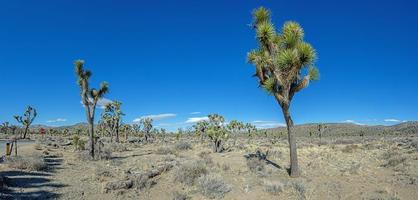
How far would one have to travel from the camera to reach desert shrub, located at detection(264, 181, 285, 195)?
12711 millimetres

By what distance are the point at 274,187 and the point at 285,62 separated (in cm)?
503

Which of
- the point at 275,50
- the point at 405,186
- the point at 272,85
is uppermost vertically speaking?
the point at 275,50

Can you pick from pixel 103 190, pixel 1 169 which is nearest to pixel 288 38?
pixel 103 190

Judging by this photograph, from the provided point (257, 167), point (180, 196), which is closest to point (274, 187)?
point (180, 196)

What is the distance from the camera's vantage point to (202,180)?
44.7 ft

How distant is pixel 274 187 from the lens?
42.8 feet

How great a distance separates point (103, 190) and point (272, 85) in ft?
25.2

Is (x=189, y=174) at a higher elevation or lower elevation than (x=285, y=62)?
lower

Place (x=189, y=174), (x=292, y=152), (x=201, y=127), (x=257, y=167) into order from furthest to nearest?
(x=201, y=127), (x=257, y=167), (x=292, y=152), (x=189, y=174)

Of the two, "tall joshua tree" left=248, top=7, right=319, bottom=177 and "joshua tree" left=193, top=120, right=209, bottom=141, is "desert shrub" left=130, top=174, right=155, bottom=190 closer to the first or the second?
"tall joshua tree" left=248, top=7, right=319, bottom=177

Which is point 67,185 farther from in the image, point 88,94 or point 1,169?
point 88,94

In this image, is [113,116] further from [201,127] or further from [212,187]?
[212,187]

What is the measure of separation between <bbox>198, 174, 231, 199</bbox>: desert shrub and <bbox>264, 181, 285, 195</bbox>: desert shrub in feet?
4.35

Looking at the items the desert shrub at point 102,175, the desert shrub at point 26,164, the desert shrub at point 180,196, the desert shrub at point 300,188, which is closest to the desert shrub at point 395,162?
the desert shrub at point 300,188
